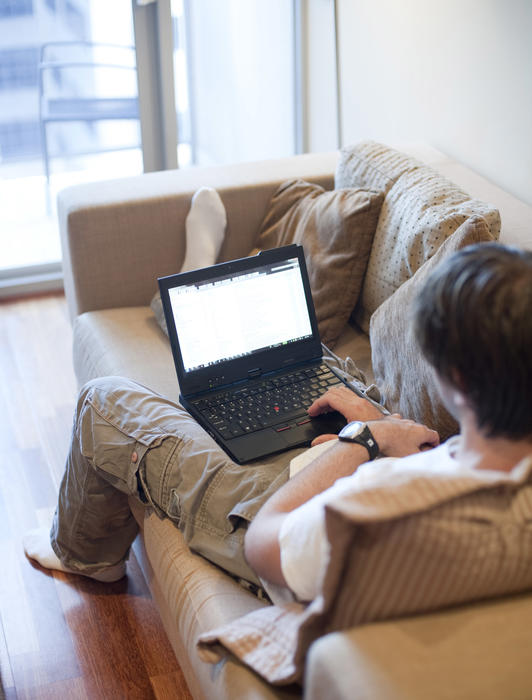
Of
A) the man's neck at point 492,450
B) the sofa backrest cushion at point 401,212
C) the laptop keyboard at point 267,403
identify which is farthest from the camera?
the sofa backrest cushion at point 401,212

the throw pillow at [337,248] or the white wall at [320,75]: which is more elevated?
the white wall at [320,75]

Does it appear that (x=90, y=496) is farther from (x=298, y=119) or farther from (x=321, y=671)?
(x=298, y=119)

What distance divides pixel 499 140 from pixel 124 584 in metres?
1.46

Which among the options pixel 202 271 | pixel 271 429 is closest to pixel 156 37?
pixel 202 271

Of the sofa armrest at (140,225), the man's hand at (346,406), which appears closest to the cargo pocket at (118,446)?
the man's hand at (346,406)

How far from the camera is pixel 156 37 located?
10.2 ft

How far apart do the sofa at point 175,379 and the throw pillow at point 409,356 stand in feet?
0.67

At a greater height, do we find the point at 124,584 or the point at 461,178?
the point at 461,178

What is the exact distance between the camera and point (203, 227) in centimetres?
213

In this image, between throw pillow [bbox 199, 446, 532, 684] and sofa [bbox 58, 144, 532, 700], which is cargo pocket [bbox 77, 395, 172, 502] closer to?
sofa [bbox 58, 144, 532, 700]

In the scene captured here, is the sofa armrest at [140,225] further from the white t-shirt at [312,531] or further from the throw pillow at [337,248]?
the white t-shirt at [312,531]

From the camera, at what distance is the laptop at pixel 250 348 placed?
62.2 inches

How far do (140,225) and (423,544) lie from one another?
1.55 meters

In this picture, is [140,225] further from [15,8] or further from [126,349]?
[15,8]
